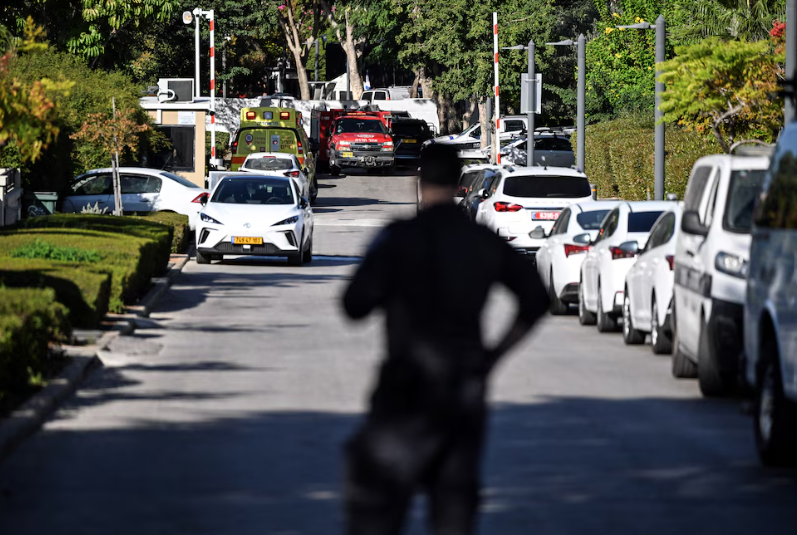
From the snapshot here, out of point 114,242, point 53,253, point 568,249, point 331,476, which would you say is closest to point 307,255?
point 114,242

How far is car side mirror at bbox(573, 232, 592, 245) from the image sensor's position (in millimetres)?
18047

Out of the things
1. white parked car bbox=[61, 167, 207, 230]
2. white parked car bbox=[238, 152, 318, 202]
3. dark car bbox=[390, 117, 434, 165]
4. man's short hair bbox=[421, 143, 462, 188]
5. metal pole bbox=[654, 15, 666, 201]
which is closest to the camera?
man's short hair bbox=[421, 143, 462, 188]

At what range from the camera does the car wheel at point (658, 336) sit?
14125 mm

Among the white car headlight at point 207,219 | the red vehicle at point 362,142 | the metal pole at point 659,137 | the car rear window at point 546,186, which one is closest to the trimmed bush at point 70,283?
the white car headlight at point 207,219

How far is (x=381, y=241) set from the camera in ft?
16.9

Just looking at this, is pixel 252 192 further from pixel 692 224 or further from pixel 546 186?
pixel 692 224

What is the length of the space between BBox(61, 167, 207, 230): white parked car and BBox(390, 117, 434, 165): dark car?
99.1 ft

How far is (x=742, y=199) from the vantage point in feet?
37.6

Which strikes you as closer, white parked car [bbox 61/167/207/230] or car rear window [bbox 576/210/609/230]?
car rear window [bbox 576/210/609/230]

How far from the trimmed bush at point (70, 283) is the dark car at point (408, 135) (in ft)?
149

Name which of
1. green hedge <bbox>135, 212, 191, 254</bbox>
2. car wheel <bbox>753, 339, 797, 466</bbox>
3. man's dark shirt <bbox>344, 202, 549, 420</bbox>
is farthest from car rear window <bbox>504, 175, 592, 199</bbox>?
man's dark shirt <bbox>344, 202, 549, 420</bbox>

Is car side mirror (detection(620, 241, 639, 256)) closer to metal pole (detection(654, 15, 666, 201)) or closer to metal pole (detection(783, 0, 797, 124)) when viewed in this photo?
metal pole (detection(783, 0, 797, 124))

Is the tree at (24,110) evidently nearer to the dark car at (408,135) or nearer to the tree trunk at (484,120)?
the dark car at (408,135)

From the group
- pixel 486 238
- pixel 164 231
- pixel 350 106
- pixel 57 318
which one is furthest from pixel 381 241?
pixel 350 106
